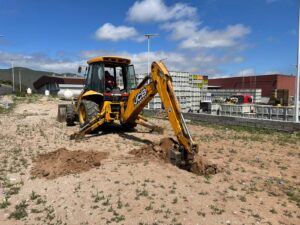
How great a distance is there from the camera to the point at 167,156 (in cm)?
746

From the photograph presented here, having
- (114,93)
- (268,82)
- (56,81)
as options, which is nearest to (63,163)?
(114,93)

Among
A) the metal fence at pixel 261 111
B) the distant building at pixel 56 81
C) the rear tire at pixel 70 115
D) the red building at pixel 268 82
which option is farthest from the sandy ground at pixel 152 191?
the distant building at pixel 56 81

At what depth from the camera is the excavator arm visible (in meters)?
6.88

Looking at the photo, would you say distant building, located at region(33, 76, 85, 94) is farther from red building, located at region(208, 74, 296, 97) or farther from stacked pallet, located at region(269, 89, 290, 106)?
stacked pallet, located at region(269, 89, 290, 106)

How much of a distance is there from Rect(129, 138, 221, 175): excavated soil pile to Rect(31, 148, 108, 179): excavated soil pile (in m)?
1.04

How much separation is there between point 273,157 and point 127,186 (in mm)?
4706

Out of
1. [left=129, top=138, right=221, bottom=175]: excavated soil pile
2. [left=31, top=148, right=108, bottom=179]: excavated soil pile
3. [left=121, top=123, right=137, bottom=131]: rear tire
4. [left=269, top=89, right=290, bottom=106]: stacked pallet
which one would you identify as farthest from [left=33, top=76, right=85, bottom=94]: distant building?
[left=129, top=138, right=221, bottom=175]: excavated soil pile

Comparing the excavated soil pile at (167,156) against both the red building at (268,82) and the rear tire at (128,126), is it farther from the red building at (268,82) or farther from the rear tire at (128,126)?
the red building at (268,82)

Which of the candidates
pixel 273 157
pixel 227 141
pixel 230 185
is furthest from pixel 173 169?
pixel 227 141

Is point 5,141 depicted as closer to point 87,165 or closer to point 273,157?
point 87,165

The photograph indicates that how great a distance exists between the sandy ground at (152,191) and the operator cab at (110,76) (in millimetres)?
2869

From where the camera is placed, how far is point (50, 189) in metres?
5.96

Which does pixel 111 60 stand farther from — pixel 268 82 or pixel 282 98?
pixel 268 82

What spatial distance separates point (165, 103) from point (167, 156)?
131cm
